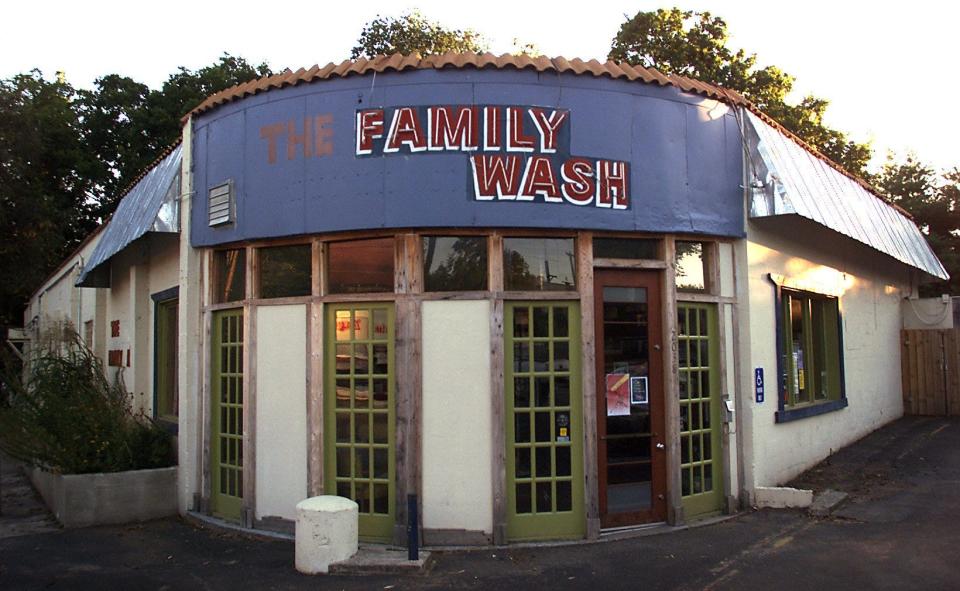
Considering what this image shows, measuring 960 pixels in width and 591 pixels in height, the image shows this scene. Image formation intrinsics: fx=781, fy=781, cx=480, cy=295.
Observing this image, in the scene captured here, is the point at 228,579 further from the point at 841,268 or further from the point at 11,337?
the point at 11,337

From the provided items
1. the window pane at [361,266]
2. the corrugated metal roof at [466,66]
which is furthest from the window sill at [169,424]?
the corrugated metal roof at [466,66]

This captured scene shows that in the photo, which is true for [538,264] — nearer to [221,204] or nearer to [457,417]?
[457,417]

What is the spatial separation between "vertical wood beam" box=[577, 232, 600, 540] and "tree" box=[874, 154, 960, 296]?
25215 millimetres

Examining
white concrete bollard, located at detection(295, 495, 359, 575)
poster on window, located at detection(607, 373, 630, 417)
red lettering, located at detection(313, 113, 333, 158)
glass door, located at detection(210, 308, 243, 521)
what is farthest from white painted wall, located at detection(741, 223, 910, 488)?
glass door, located at detection(210, 308, 243, 521)

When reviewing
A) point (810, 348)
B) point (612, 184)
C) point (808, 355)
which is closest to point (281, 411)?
point (612, 184)

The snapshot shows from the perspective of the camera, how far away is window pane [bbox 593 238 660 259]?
7.66 metres

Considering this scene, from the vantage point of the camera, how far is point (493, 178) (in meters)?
7.24

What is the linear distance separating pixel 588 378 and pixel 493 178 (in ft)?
6.81

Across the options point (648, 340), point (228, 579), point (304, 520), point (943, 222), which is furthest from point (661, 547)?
point (943, 222)

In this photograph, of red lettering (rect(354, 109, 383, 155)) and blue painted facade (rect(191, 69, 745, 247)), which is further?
red lettering (rect(354, 109, 383, 155))

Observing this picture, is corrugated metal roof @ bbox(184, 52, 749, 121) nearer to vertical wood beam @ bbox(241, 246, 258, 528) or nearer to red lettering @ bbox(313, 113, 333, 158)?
red lettering @ bbox(313, 113, 333, 158)

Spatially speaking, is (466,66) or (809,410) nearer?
(466,66)

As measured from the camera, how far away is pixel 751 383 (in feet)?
27.9

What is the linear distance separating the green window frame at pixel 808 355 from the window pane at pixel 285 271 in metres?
5.49
